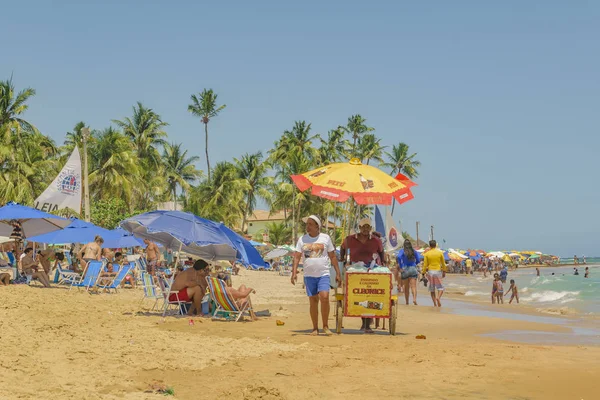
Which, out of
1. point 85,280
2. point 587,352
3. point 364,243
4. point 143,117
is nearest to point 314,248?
point 364,243

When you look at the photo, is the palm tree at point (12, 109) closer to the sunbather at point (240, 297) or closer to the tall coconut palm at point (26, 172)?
the tall coconut palm at point (26, 172)

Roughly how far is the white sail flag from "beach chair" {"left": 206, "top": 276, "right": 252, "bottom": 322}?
10362mm

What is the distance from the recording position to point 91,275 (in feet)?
55.6

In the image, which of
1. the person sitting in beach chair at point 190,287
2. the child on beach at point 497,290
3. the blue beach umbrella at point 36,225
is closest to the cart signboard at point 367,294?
the person sitting in beach chair at point 190,287

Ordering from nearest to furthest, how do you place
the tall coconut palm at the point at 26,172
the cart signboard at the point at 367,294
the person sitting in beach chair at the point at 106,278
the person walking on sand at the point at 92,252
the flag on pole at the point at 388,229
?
1. the cart signboard at the point at 367,294
2. the person sitting in beach chair at the point at 106,278
3. the person walking on sand at the point at 92,252
4. the flag on pole at the point at 388,229
5. the tall coconut palm at the point at 26,172

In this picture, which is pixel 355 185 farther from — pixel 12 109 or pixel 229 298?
pixel 12 109

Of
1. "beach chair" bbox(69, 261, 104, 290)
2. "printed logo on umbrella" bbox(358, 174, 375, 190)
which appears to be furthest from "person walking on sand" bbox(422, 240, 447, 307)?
"beach chair" bbox(69, 261, 104, 290)

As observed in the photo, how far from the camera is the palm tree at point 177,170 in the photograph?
6312cm

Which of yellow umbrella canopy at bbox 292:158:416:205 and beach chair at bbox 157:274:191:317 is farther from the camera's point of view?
beach chair at bbox 157:274:191:317

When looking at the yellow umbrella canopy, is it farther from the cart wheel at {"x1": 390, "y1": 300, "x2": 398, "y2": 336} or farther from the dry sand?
the dry sand

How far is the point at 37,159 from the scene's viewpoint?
157 feet

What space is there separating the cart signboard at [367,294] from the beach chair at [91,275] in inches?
370

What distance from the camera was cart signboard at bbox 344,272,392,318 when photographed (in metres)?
9.39

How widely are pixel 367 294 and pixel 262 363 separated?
2.89 metres
